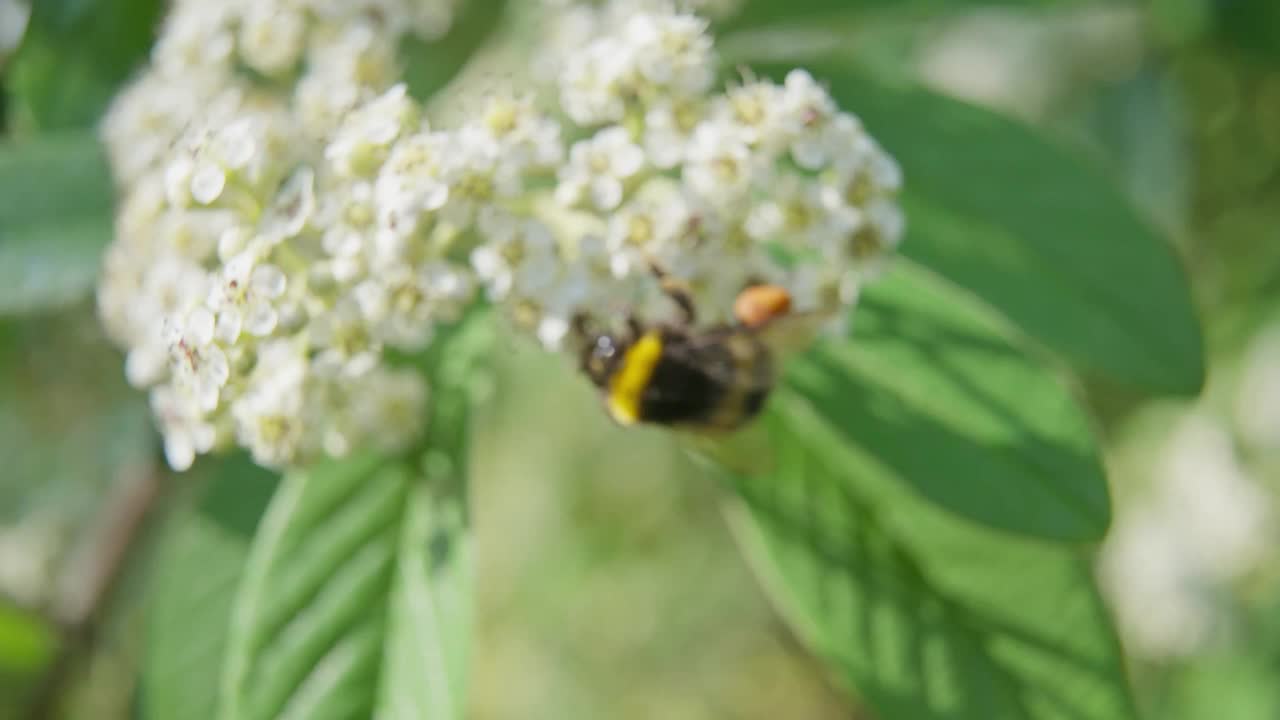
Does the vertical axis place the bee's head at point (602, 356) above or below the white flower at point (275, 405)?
below

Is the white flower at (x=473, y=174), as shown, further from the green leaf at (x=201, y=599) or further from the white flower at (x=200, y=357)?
the green leaf at (x=201, y=599)

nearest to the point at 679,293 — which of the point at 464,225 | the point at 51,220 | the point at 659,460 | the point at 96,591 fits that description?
the point at 464,225

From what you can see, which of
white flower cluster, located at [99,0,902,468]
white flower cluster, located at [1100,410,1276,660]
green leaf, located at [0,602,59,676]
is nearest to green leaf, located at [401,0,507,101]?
white flower cluster, located at [99,0,902,468]

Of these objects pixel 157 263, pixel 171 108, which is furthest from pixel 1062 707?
pixel 171 108

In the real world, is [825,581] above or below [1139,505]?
above

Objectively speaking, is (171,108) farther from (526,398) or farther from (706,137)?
(526,398)

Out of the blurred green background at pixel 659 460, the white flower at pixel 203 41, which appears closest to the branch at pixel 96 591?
the blurred green background at pixel 659 460
